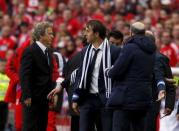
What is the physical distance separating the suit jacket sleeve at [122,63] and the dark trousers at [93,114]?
0.64 metres

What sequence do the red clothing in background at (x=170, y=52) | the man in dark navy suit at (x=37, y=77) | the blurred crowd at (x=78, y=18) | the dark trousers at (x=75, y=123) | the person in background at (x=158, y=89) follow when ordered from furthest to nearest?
the blurred crowd at (x=78, y=18), the red clothing in background at (x=170, y=52), the dark trousers at (x=75, y=123), the man in dark navy suit at (x=37, y=77), the person in background at (x=158, y=89)

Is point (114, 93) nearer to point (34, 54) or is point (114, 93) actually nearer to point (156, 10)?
point (34, 54)

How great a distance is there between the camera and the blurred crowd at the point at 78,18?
787 inches

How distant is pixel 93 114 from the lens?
488 inches

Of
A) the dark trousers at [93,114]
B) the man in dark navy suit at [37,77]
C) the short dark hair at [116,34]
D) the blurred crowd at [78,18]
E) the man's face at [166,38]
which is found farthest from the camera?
the blurred crowd at [78,18]

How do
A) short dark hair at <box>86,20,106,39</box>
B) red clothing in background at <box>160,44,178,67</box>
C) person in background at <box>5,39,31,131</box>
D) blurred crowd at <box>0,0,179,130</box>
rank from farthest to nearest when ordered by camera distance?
blurred crowd at <box>0,0,179,130</box>, red clothing in background at <box>160,44,178,67</box>, person in background at <box>5,39,31,131</box>, short dark hair at <box>86,20,106,39</box>

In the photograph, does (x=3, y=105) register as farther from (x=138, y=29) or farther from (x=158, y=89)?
(x=138, y=29)

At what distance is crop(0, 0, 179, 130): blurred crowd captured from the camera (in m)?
20.0

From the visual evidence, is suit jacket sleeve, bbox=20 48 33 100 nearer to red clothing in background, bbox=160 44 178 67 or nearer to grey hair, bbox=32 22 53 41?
grey hair, bbox=32 22 53 41

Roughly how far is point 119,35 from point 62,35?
7452 millimetres

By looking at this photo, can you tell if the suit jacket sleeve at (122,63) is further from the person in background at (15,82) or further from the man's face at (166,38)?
the man's face at (166,38)

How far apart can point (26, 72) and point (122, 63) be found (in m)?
1.91

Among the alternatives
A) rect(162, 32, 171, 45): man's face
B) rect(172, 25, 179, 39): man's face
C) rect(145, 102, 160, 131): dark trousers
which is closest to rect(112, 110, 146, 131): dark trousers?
rect(145, 102, 160, 131): dark trousers

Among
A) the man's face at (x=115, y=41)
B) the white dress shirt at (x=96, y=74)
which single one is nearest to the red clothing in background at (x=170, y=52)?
the man's face at (x=115, y=41)
